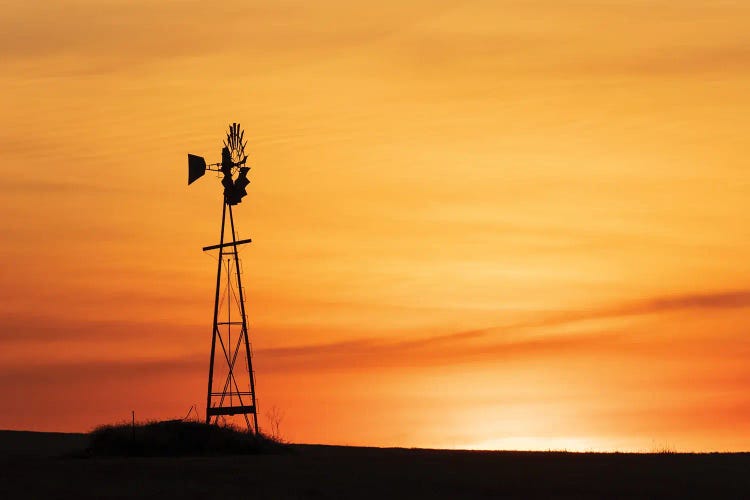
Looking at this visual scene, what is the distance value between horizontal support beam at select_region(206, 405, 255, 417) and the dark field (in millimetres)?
3923

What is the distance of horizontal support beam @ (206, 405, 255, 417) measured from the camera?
4181 cm

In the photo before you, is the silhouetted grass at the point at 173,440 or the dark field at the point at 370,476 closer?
the dark field at the point at 370,476

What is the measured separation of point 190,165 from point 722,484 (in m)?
21.7

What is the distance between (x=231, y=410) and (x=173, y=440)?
3.95 m

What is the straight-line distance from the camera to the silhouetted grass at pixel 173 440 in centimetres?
3769

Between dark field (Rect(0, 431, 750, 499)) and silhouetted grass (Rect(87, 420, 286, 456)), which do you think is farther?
silhouetted grass (Rect(87, 420, 286, 456))

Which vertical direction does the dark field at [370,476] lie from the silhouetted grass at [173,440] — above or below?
below

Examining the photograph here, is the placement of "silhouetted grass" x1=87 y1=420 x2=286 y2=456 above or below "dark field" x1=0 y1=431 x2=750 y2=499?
above

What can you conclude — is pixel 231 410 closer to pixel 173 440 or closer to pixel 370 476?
pixel 173 440

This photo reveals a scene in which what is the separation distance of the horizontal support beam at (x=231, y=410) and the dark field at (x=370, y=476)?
392cm

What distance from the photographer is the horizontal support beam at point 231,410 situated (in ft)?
137

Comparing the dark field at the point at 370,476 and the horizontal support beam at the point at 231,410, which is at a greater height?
the horizontal support beam at the point at 231,410

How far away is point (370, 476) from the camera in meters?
A: 32.3

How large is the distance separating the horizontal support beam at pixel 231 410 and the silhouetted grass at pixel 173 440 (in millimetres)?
1936
